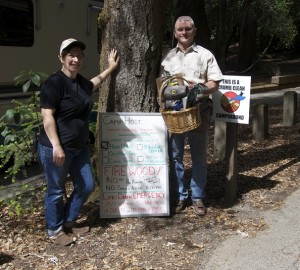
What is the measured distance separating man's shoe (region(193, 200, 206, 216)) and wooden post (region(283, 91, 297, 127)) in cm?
499

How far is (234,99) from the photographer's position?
4719 mm

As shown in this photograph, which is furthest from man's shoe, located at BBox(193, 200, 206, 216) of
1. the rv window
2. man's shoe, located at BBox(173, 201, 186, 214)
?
the rv window

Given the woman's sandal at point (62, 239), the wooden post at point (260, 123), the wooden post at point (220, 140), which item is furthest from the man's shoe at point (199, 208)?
the wooden post at point (260, 123)

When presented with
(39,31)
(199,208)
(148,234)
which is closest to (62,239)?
(148,234)

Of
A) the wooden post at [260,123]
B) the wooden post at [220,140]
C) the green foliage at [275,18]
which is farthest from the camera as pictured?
the green foliage at [275,18]

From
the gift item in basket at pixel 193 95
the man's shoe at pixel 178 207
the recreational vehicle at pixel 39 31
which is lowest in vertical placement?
the man's shoe at pixel 178 207

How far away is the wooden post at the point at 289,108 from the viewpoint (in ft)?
29.9

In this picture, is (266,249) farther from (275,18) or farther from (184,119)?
(275,18)

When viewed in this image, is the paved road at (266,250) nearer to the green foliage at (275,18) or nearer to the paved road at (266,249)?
the paved road at (266,249)

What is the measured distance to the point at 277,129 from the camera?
356 inches

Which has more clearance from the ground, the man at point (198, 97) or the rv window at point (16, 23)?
the rv window at point (16, 23)

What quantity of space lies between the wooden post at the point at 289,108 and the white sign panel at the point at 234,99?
184 inches

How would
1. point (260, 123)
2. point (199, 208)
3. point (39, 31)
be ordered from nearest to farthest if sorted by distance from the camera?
point (199, 208)
point (39, 31)
point (260, 123)

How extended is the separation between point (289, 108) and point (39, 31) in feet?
15.7
